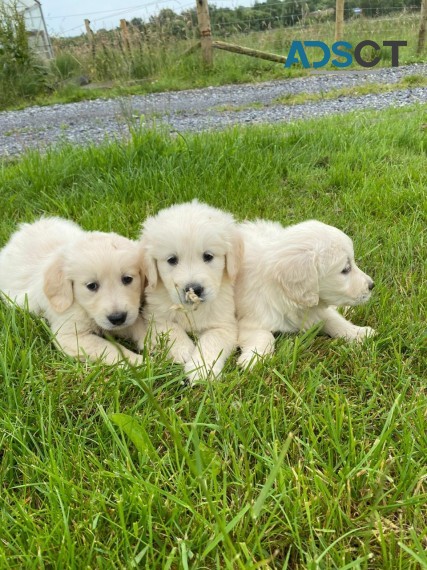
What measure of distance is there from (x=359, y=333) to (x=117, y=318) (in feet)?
3.38

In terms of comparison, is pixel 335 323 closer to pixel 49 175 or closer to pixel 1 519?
pixel 1 519

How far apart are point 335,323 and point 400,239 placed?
2.88 ft

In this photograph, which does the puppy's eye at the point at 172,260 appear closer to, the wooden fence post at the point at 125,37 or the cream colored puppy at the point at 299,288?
the cream colored puppy at the point at 299,288

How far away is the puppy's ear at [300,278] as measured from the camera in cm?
209

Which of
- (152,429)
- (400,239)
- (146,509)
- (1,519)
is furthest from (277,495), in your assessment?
(400,239)

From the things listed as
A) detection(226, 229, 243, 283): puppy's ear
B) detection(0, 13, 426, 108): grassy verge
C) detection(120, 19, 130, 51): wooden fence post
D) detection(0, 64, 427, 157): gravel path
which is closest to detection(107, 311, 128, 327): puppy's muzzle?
detection(226, 229, 243, 283): puppy's ear

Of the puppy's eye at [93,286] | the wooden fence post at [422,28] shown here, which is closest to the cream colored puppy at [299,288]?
the puppy's eye at [93,286]

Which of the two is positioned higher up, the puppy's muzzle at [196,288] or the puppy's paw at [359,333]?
the puppy's muzzle at [196,288]

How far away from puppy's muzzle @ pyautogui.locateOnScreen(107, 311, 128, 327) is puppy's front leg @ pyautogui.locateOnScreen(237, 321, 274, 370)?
0.51 meters

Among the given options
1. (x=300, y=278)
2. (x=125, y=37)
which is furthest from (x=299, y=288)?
(x=125, y=37)

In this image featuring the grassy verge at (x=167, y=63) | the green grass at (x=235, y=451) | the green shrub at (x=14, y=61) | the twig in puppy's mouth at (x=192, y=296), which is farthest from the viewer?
the grassy verge at (x=167, y=63)

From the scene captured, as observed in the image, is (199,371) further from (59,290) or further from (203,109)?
(203,109)

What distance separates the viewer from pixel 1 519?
1275 mm

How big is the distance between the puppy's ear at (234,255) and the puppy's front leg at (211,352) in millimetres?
253
